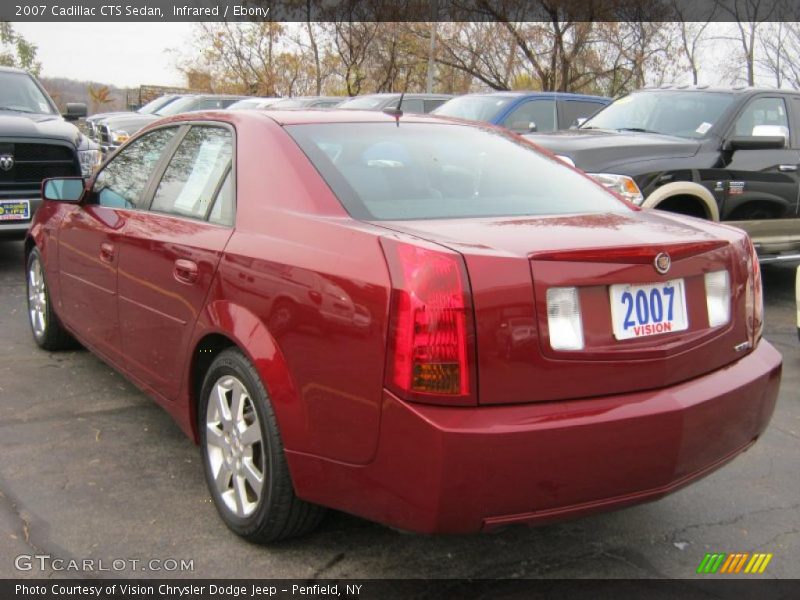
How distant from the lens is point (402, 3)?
29.5 meters

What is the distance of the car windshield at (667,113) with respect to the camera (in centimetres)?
735

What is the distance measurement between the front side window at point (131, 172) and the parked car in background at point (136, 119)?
10.1 m

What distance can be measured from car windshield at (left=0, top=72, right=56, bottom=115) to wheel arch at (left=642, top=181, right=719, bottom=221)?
21.1 feet

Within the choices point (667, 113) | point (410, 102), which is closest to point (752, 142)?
point (667, 113)

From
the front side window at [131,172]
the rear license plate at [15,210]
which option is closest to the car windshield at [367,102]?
the rear license plate at [15,210]

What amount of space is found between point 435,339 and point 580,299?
458mm

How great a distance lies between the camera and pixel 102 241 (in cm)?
400

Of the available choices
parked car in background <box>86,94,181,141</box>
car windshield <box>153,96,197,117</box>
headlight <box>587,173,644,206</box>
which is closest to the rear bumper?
headlight <box>587,173,644,206</box>

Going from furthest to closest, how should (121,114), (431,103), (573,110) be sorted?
(121,114)
(431,103)
(573,110)

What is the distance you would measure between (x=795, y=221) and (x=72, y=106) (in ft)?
26.1

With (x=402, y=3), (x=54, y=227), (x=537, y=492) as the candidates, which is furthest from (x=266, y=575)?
(x=402, y=3)

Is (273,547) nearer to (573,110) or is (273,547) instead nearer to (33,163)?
(33,163)

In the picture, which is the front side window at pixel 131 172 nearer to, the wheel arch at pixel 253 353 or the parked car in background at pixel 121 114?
the wheel arch at pixel 253 353
